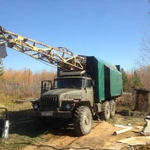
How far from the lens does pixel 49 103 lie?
398 inches

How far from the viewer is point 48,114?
9812 mm

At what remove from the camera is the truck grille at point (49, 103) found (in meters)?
9.98

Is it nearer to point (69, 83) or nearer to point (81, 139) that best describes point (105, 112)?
point (69, 83)

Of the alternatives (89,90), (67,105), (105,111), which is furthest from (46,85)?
(105,111)

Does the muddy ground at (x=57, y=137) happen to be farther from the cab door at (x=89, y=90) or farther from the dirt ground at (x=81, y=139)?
the cab door at (x=89, y=90)

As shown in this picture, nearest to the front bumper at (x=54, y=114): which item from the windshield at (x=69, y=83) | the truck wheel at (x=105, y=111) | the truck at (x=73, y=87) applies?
the truck at (x=73, y=87)

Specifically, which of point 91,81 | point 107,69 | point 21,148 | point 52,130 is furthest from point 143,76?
point 21,148

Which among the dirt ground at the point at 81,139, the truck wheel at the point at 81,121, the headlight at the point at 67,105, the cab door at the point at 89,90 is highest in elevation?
the cab door at the point at 89,90

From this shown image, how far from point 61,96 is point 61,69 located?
3228mm

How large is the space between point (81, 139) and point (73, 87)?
9.17ft

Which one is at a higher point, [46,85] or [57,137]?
[46,85]

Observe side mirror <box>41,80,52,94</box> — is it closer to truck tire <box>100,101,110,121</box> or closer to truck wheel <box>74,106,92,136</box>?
truck wheel <box>74,106,92,136</box>

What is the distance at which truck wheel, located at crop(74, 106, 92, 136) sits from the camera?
9695 mm

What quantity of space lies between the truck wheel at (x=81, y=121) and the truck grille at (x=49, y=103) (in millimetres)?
894
